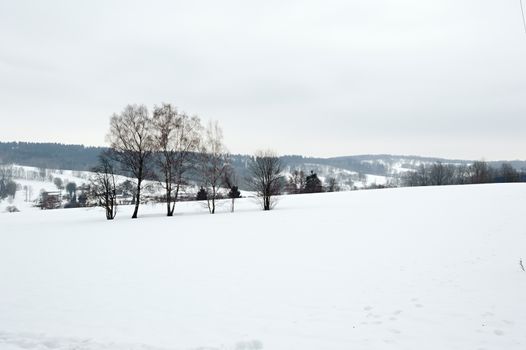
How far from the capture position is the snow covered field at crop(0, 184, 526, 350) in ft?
19.2

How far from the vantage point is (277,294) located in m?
8.18

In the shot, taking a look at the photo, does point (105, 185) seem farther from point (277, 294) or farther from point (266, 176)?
point (277, 294)

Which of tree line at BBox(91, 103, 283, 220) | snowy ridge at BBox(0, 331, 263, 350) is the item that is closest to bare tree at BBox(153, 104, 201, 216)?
tree line at BBox(91, 103, 283, 220)

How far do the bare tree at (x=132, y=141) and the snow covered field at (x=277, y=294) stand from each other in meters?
15.5

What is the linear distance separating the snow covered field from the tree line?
51.5 feet

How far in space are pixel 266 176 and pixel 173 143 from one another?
11453mm

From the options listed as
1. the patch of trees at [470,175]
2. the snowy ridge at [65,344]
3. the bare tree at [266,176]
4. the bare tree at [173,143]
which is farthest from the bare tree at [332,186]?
the snowy ridge at [65,344]

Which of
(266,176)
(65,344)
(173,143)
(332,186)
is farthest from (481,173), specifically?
(65,344)

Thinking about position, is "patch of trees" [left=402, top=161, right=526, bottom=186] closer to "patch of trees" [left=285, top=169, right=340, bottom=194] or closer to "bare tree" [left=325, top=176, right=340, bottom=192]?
"bare tree" [left=325, top=176, right=340, bottom=192]

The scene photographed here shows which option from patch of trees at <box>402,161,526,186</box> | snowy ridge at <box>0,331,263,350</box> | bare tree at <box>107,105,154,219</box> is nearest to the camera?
snowy ridge at <box>0,331,263,350</box>

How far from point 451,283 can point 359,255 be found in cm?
391

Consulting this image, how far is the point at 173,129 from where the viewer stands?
31.8 m

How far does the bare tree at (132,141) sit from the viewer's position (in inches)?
1174

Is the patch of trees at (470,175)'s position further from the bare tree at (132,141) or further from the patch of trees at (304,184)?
the bare tree at (132,141)
